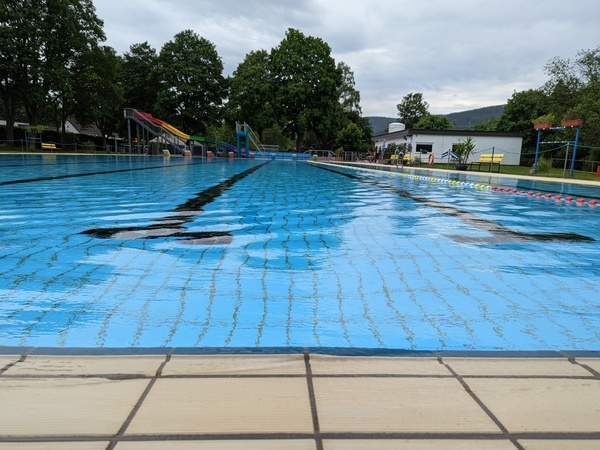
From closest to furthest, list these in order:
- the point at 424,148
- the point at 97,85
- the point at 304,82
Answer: the point at 97,85 < the point at 424,148 < the point at 304,82

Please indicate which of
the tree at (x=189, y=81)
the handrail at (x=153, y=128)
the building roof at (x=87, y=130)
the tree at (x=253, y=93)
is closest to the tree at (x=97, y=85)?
the handrail at (x=153, y=128)

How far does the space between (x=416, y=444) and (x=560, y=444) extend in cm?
45

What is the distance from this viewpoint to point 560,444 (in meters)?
1.25

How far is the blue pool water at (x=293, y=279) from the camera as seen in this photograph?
93.9 inches

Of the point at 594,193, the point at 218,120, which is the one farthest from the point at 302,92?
the point at 594,193

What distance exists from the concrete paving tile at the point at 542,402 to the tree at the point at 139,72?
43.0m

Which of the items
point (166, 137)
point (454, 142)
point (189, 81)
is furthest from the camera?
point (189, 81)

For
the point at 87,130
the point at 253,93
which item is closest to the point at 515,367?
the point at 253,93

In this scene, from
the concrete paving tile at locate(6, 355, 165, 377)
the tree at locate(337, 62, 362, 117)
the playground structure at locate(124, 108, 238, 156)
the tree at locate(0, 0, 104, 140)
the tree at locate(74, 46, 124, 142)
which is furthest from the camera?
the tree at locate(337, 62, 362, 117)

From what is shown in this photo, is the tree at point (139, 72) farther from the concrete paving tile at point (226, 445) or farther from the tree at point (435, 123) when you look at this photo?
the concrete paving tile at point (226, 445)

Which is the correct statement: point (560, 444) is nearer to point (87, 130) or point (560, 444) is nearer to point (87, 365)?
point (87, 365)

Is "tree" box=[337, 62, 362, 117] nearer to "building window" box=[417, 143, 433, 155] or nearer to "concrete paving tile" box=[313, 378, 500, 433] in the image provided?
"building window" box=[417, 143, 433, 155]

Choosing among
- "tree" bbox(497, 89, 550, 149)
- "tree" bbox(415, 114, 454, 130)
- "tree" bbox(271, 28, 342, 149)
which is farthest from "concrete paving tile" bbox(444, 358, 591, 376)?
"tree" bbox(415, 114, 454, 130)

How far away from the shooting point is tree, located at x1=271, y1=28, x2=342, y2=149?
37.9 metres
